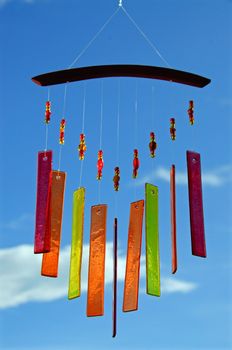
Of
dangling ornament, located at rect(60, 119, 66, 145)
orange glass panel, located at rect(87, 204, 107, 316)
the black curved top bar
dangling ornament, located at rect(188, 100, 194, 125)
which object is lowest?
orange glass panel, located at rect(87, 204, 107, 316)

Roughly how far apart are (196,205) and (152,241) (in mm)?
596

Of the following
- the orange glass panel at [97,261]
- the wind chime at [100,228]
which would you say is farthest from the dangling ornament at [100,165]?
the orange glass panel at [97,261]

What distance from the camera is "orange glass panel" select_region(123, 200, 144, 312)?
6.38m

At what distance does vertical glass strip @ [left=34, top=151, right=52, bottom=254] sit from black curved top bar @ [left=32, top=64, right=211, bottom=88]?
1.03 metres

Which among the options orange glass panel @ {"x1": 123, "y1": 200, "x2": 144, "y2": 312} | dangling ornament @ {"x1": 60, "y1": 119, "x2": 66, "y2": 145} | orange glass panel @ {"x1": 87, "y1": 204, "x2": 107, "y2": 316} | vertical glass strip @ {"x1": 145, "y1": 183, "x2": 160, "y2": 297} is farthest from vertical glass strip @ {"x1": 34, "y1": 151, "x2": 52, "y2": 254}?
vertical glass strip @ {"x1": 145, "y1": 183, "x2": 160, "y2": 297}

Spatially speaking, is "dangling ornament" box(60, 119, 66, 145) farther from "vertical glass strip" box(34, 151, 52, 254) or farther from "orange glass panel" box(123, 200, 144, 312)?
"orange glass panel" box(123, 200, 144, 312)

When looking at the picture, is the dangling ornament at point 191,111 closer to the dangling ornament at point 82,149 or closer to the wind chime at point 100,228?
the wind chime at point 100,228

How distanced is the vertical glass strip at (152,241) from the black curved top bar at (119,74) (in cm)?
135

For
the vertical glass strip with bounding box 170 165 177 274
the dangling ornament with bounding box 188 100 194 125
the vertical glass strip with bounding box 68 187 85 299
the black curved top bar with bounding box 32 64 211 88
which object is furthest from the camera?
the black curved top bar with bounding box 32 64 211 88

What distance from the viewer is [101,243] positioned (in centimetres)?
654

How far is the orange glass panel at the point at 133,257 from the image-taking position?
638 cm

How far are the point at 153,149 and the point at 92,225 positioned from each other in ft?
3.31

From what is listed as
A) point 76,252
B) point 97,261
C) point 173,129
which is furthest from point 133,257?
point 173,129

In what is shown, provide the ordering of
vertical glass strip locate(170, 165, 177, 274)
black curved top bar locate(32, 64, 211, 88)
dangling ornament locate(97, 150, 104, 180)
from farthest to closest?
1. black curved top bar locate(32, 64, 211, 88)
2. dangling ornament locate(97, 150, 104, 180)
3. vertical glass strip locate(170, 165, 177, 274)
